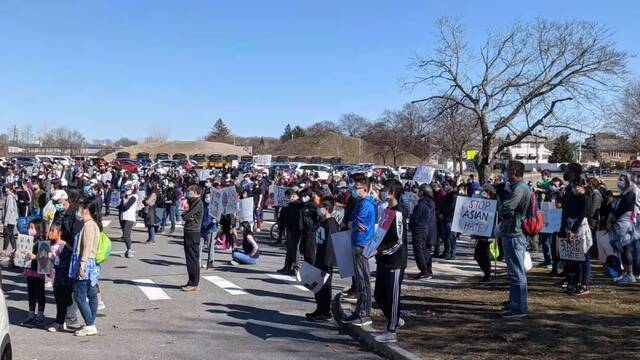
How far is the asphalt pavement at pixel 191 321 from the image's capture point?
743 centimetres

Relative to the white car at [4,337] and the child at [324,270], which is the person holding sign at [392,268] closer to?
the child at [324,270]

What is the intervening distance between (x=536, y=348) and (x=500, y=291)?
12.4 ft

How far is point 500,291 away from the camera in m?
10.9

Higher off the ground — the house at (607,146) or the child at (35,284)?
the house at (607,146)

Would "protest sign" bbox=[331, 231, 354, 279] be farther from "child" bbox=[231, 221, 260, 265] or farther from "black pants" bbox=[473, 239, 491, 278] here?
"child" bbox=[231, 221, 260, 265]

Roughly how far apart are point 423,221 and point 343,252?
4490 mm

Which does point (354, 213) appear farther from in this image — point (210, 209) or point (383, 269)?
point (210, 209)

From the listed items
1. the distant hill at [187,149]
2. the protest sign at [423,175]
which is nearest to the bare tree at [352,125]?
the distant hill at [187,149]

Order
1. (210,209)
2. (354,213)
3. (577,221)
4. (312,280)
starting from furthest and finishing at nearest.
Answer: (210,209) → (577,221) → (312,280) → (354,213)

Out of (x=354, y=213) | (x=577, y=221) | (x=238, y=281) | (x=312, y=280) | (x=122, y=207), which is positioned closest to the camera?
(x=354, y=213)

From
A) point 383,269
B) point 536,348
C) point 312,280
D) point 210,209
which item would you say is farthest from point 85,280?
point 210,209

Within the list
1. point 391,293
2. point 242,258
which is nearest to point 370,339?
point 391,293

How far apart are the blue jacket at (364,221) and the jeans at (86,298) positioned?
339cm

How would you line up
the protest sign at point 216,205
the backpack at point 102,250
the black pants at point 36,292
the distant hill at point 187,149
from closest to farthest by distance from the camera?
the backpack at point 102,250
the black pants at point 36,292
the protest sign at point 216,205
the distant hill at point 187,149
